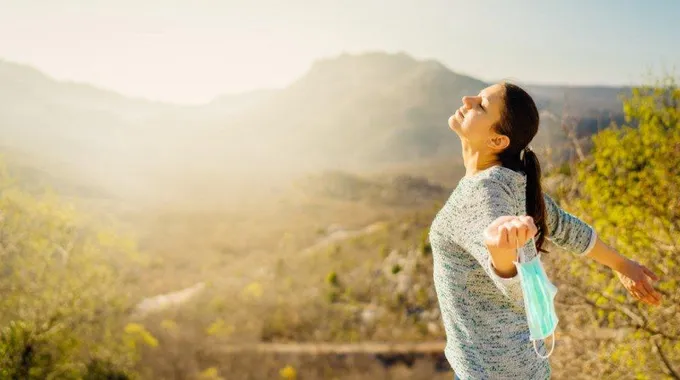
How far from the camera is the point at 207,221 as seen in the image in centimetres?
4856

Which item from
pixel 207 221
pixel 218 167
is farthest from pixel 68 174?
pixel 218 167

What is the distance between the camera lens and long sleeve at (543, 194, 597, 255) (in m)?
2.05

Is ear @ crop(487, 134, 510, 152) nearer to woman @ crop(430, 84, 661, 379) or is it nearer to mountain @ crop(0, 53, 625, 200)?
woman @ crop(430, 84, 661, 379)

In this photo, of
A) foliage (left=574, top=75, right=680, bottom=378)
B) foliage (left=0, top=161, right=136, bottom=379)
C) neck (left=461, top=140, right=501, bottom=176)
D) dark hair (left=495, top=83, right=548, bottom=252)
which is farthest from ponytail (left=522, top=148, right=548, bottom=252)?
foliage (left=0, top=161, right=136, bottom=379)

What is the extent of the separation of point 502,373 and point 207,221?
4860 cm

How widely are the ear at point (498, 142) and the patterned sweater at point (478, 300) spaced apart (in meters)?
0.11

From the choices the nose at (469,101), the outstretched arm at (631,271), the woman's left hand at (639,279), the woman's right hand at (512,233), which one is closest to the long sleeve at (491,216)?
the woman's right hand at (512,233)

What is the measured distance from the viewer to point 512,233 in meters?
1.23

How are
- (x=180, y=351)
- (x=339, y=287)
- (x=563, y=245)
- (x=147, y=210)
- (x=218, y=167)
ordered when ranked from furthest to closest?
(x=218, y=167)
(x=147, y=210)
(x=339, y=287)
(x=180, y=351)
(x=563, y=245)

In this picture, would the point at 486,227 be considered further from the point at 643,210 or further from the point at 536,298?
the point at 643,210

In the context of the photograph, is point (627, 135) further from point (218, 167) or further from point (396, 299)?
point (218, 167)

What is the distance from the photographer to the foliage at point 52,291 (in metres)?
6.59

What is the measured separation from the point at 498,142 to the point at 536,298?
60cm

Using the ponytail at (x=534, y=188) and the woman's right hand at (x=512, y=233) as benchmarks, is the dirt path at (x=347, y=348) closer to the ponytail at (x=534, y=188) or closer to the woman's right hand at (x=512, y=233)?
the ponytail at (x=534, y=188)
